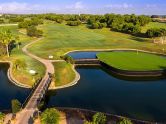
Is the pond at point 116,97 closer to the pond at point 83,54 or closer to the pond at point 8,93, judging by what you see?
the pond at point 8,93

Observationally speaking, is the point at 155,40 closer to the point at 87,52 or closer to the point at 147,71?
the point at 87,52

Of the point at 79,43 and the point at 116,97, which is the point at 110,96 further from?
the point at 79,43

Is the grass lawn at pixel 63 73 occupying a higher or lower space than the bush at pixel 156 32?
lower

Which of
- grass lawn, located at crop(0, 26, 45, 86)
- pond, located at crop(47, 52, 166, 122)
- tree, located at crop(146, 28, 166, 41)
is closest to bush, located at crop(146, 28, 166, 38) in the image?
tree, located at crop(146, 28, 166, 41)

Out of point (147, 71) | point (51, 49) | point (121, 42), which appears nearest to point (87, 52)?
point (51, 49)

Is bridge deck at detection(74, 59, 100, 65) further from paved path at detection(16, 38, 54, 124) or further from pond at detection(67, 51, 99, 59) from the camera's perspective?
paved path at detection(16, 38, 54, 124)

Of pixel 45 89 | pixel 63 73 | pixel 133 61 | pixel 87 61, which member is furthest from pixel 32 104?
pixel 133 61

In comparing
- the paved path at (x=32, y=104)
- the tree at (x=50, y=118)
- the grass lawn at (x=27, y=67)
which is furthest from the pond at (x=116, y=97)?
the tree at (x=50, y=118)
